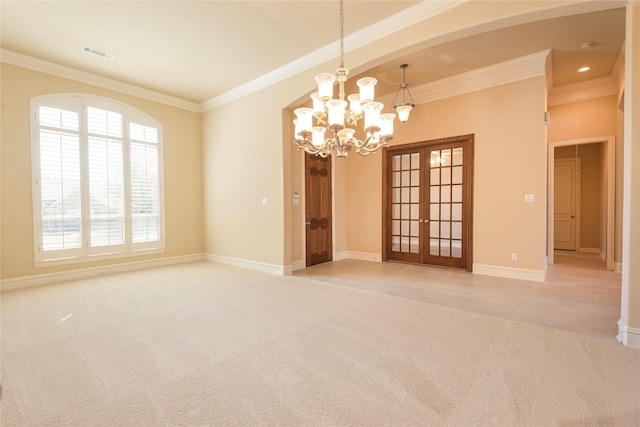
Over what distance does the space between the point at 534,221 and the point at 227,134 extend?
568 cm

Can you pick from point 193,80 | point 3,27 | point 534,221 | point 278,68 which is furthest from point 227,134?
point 534,221

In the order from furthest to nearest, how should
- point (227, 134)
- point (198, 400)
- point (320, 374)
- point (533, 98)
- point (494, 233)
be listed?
point (227, 134) < point (494, 233) < point (533, 98) < point (320, 374) < point (198, 400)

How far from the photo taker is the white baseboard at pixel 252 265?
5.14 metres

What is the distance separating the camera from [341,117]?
9.19 ft

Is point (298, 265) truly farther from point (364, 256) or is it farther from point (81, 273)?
point (81, 273)

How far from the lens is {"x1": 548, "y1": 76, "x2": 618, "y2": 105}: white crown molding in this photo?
17.3 feet

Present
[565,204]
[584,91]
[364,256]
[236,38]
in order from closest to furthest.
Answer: [236,38]
[584,91]
[364,256]
[565,204]

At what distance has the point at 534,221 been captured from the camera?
15.2 feet

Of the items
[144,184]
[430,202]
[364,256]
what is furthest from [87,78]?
[430,202]

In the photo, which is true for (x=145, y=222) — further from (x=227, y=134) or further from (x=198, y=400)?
(x=198, y=400)

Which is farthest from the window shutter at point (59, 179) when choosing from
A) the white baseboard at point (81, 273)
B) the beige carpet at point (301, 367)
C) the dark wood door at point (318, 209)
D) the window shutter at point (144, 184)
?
the dark wood door at point (318, 209)

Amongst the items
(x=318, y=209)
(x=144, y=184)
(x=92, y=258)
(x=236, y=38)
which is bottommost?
(x=92, y=258)

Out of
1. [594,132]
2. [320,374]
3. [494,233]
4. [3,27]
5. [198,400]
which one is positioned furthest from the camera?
[594,132]

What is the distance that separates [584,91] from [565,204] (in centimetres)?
356
